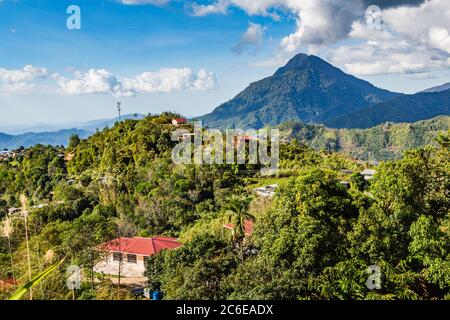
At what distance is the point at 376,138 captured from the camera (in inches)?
5832

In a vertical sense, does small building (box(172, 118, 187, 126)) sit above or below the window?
above

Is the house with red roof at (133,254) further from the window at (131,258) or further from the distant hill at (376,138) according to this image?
the distant hill at (376,138)

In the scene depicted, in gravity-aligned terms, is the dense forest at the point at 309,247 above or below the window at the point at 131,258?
above

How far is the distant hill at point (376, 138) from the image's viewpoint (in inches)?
5522

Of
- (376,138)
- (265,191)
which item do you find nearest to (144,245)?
(265,191)

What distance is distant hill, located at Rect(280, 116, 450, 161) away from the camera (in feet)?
460

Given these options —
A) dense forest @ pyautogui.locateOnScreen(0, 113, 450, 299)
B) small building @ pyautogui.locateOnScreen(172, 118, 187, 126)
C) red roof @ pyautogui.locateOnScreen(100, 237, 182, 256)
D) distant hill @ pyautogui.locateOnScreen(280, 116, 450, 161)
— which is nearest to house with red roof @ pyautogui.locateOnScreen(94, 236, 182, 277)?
red roof @ pyautogui.locateOnScreen(100, 237, 182, 256)

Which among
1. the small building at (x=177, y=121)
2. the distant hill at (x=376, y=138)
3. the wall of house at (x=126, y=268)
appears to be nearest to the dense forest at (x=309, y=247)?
the wall of house at (x=126, y=268)

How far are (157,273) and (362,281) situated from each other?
8.69m

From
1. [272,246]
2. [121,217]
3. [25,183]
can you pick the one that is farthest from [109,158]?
[272,246]

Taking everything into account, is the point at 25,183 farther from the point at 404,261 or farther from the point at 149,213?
the point at 404,261

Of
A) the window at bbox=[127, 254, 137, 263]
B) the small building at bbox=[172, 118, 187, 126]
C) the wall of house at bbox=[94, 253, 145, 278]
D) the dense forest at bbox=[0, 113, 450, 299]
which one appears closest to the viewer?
the dense forest at bbox=[0, 113, 450, 299]

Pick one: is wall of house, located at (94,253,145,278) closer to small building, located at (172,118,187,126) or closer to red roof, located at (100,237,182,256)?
red roof, located at (100,237,182,256)

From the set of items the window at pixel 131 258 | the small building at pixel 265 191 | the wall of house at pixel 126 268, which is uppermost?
the small building at pixel 265 191
